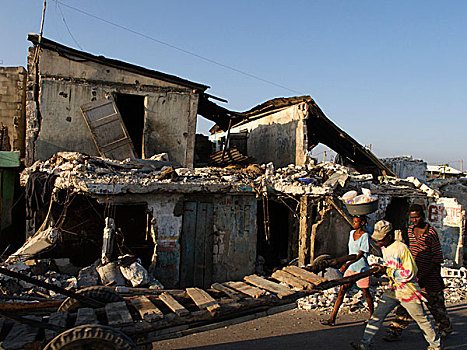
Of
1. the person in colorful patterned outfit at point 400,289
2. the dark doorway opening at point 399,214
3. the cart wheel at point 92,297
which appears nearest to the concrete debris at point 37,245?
the cart wheel at point 92,297

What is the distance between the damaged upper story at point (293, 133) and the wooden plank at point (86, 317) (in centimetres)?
899

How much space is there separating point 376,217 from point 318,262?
5.86 meters

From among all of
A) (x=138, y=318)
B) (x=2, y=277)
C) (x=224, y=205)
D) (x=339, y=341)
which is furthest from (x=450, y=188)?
(x=2, y=277)

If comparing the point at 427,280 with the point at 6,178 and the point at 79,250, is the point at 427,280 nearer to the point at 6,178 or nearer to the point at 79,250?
the point at 79,250

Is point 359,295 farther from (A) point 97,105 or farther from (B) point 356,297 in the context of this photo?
(A) point 97,105

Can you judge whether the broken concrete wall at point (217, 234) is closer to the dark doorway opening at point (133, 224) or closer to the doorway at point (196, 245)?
the doorway at point (196, 245)

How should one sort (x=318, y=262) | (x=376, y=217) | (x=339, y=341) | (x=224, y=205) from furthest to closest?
(x=376, y=217) → (x=224, y=205) → (x=339, y=341) → (x=318, y=262)

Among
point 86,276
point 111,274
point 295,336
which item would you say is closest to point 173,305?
point 295,336

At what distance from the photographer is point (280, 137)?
13719 mm

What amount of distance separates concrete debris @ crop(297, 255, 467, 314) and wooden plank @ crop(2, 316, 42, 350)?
16.3ft

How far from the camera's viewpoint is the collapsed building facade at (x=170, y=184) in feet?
28.2

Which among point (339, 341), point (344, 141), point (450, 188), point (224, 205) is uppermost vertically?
point (344, 141)

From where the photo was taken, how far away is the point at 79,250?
11.0m

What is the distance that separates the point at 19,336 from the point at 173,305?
143 cm
